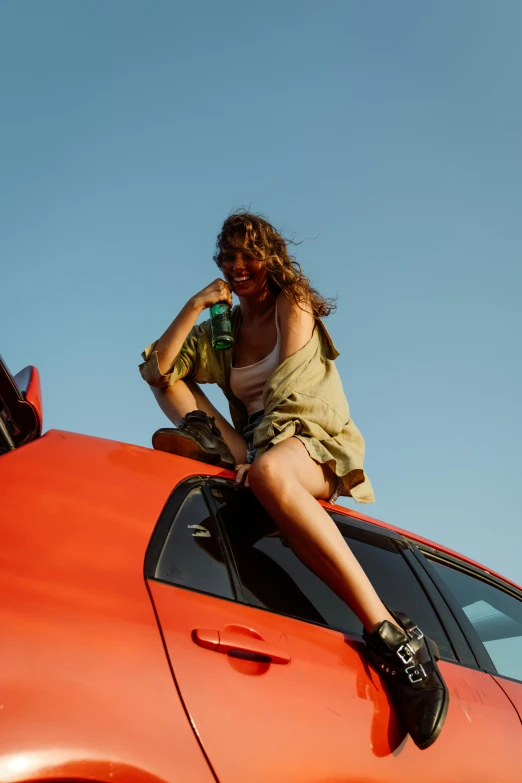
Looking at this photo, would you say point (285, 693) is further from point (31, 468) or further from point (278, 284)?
point (278, 284)

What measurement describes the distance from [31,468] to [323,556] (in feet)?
2.92

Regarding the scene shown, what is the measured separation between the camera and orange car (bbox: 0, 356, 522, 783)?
1441mm

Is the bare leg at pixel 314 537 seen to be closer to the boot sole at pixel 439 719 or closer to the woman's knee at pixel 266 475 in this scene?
the woman's knee at pixel 266 475

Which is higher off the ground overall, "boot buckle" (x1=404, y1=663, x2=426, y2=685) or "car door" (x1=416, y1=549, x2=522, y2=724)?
"car door" (x1=416, y1=549, x2=522, y2=724)

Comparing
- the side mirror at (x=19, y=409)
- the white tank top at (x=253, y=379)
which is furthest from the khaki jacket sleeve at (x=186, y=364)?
the side mirror at (x=19, y=409)

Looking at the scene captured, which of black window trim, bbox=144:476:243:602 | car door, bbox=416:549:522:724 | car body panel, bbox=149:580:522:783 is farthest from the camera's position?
car door, bbox=416:549:522:724

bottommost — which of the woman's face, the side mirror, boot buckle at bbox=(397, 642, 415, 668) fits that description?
boot buckle at bbox=(397, 642, 415, 668)

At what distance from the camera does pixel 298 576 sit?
223cm

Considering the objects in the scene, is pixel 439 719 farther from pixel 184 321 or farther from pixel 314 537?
pixel 184 321

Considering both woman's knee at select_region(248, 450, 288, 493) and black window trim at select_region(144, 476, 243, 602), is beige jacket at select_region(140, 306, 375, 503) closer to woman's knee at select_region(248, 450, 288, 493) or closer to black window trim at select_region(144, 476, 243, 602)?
woman's knee at select_region(248, 450, 288, 493)

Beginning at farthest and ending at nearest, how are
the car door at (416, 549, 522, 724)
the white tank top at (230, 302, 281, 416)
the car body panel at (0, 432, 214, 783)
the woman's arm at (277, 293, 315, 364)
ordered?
the white tank top at (230, 302, 281, 416), the woman's arm at (277, 293, 315, 364), the car door at (416, 549, 522, 724), the car body panel at (0, 432, 214, 783)

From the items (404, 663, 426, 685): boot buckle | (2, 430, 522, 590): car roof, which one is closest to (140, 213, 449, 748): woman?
(404, 663, 426, 685): boot buckle

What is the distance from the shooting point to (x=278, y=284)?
10.2ft

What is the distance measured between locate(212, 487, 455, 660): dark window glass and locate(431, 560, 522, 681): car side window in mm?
242
